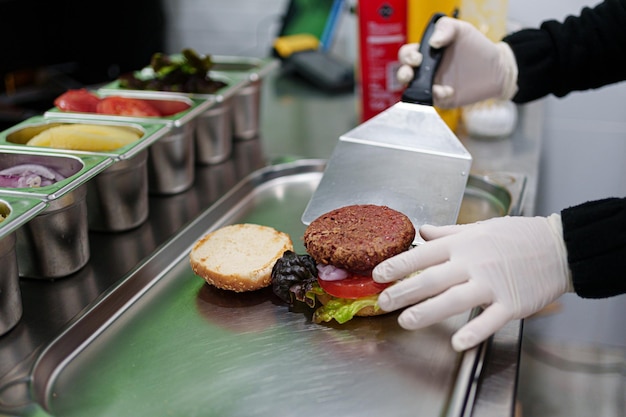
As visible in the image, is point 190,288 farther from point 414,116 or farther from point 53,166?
point 414,116

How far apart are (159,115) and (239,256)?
1.62ft

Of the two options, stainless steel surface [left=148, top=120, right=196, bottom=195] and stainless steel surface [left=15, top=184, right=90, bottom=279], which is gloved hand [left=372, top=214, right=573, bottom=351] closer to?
stainless steel surface [left=15, top=184, right=90, bottom=279]

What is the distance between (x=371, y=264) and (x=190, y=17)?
7.98ft

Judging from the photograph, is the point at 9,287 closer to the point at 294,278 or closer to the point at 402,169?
the point at 294,278

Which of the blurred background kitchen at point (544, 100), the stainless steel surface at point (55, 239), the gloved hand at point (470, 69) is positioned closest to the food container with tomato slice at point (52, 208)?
the stainless steel surface at point (55, 239)

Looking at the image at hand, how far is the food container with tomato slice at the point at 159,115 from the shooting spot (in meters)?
1.37

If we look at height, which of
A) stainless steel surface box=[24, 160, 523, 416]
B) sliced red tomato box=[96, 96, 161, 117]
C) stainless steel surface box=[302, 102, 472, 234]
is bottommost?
stainless steel surface box=[24, 160, 523, 416]

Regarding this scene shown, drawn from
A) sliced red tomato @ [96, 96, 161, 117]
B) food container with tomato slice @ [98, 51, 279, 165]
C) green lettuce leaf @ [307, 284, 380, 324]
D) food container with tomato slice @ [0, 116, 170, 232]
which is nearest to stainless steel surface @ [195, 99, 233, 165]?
food container with tomato slice @ [98, 51, 279, 165]

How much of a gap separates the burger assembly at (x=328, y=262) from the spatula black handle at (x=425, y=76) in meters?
0.30

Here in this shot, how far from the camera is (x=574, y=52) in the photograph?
148cm

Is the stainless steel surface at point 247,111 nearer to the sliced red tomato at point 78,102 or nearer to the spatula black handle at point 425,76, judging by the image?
the sliced red tomato at point 78,102

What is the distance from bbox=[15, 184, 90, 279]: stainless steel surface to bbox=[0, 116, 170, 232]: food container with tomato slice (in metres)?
0.10

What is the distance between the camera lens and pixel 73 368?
0.97 meters

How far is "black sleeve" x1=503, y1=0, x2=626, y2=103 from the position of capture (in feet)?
4.81
